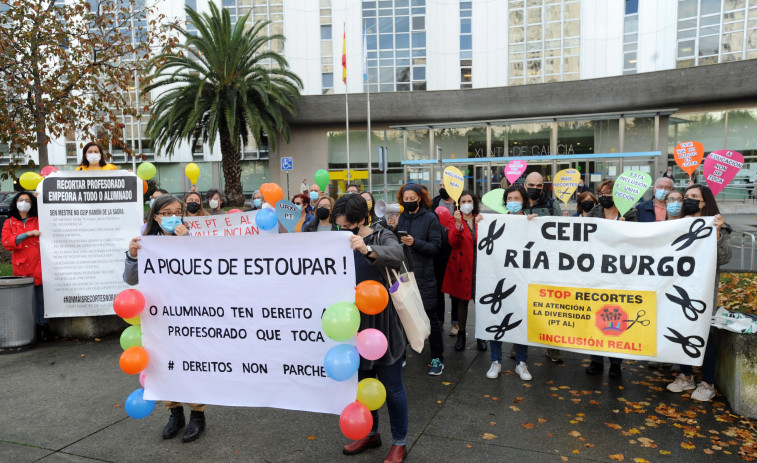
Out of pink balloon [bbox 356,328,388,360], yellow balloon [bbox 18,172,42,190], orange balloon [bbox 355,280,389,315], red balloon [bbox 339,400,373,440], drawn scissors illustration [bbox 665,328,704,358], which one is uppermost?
yellow balloon [bbox 18,172,42,190]

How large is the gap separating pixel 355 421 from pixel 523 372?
7.93ft

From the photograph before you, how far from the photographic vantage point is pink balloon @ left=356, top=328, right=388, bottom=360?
10.4 ft

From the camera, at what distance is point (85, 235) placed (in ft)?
21.7

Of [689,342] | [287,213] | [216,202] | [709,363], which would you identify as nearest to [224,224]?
[216,202]

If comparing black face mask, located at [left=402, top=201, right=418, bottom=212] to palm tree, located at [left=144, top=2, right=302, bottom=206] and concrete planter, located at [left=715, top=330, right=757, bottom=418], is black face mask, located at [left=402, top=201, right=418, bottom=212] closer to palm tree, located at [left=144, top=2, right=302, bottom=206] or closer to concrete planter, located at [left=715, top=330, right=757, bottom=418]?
concrete planter, located at [left=715, top=330, right=757, bottom=418]

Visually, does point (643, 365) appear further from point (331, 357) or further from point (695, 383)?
point (331, 357)

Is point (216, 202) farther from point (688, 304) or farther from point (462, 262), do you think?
point (688, 304)

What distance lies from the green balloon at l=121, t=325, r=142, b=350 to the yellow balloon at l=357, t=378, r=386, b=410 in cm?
177

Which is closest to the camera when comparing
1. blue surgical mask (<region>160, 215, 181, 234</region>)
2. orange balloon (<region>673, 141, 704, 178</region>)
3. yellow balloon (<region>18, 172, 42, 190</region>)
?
blue surgical mask (<region>160, 215, 181, 234</region>)

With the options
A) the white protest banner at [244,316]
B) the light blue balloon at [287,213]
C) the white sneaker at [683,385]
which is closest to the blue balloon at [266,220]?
the light blue balloon at [287,213]

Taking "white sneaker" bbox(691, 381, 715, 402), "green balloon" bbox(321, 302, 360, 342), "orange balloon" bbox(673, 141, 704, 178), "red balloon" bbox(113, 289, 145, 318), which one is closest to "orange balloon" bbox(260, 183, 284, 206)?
"red balloon" bbox(113, 289, 145, 318)

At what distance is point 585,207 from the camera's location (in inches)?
247

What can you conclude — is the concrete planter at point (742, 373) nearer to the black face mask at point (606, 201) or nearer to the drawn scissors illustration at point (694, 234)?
the drawn scissors illustration at point (694, 234)

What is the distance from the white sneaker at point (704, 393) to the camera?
4.45 meters
